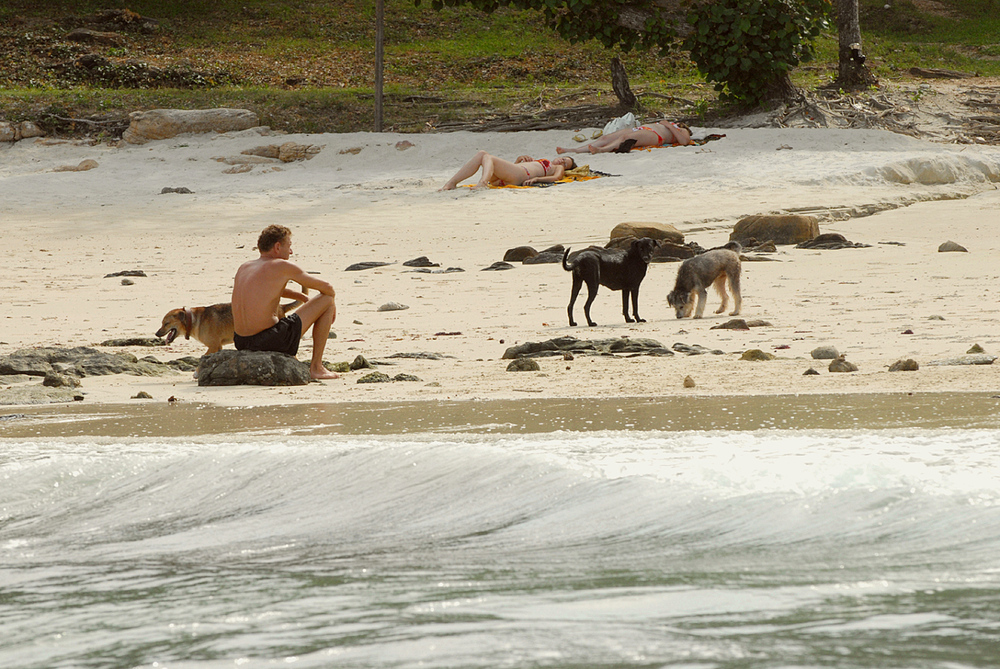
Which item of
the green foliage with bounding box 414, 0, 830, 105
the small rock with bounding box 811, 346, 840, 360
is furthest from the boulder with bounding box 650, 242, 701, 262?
the green foliage with bounding box 414, 0, 830, 105

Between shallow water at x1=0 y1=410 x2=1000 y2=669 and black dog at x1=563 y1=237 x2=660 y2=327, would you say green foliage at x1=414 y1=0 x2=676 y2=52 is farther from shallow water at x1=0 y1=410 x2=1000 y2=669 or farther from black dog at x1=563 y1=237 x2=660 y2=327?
shallow water at x1=0 y1=410 x2=1000 y2=669

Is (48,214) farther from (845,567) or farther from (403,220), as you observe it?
(845,567)

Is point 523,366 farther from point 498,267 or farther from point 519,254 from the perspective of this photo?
point 519,254

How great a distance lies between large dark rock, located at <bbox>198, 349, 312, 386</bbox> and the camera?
19.0ft

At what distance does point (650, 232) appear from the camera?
1117cm

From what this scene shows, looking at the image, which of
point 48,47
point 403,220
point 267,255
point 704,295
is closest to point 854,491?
point 267,255

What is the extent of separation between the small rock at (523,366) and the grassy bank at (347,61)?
549 inches

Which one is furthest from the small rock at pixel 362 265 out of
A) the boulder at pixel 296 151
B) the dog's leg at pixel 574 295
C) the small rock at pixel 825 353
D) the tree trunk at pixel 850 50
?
the tree trunk at pixel 850 50

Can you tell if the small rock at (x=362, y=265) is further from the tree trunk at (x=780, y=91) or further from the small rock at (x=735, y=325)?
the tree trunk at (x=780, y=91)

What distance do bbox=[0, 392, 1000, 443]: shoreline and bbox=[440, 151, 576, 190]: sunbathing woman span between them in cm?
1046

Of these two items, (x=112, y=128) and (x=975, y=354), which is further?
(x=112, y=128)

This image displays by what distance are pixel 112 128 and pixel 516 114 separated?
6.96m

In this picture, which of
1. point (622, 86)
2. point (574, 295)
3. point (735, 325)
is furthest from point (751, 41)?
point (735, 325)

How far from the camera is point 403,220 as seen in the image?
44.4 feet
